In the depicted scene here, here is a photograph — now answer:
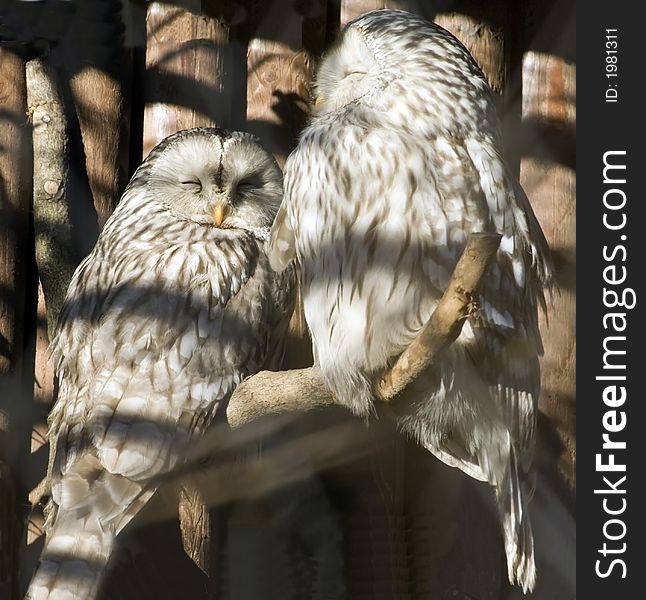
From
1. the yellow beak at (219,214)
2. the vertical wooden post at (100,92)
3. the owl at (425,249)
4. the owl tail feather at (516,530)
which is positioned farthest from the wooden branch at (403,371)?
the vertical wooden post at (100,92)

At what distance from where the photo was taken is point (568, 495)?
343 centimetres

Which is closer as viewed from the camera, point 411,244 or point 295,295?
point 411,244

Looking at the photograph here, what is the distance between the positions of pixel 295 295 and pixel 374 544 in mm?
775

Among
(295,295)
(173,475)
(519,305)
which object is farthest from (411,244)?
(173,475)

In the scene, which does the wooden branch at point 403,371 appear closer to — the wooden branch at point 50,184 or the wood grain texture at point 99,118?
the wooden branch at point 50,184

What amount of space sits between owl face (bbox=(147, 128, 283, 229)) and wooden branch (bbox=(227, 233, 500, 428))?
2.13ft

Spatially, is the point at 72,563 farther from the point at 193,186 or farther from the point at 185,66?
the point at 185,66

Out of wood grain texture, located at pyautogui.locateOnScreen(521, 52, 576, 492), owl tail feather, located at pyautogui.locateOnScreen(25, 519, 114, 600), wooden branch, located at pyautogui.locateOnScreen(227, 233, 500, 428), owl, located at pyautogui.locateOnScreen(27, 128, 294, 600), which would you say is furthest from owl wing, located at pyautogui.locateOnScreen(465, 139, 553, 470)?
owl tail feather, located at pyautogui.locateOnScreen(25, 519, 114, 600)

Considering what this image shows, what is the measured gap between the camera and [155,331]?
306 cm

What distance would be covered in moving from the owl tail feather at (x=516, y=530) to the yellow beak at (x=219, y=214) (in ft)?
3.41

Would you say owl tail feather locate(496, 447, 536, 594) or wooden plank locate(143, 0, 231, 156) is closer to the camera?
owl tail feather locate(496, 447, 536, 594)

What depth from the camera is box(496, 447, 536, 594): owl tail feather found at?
283cm

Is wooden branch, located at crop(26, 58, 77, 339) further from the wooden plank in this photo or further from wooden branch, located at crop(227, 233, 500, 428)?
wooden branch, located at crop(227, 233, 500, 428)

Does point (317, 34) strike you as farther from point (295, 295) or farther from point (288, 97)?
point (295, 295)
